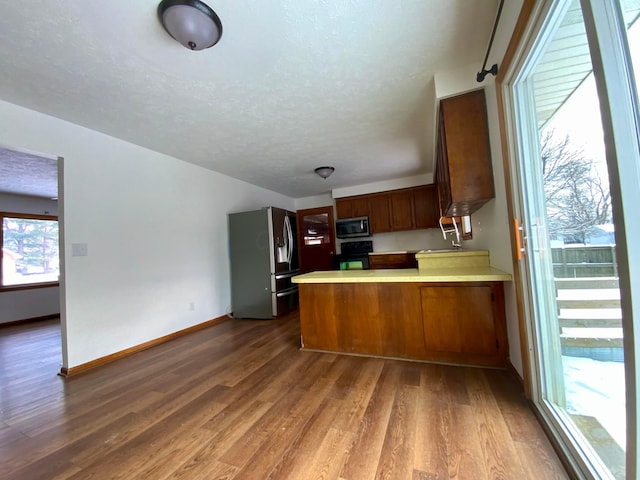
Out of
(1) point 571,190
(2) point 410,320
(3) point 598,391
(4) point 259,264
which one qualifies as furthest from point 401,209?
(3) point 598,391

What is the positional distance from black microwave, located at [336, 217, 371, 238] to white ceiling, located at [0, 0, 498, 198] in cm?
230

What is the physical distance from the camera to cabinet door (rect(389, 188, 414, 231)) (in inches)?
198

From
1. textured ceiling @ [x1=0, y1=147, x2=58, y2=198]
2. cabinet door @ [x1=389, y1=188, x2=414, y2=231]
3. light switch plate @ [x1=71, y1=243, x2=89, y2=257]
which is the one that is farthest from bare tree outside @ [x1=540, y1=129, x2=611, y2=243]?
textured ceiling @ [x1=0, y1=147, x2=58, y2=198]

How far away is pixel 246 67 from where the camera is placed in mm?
1853

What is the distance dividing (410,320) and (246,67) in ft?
7.82

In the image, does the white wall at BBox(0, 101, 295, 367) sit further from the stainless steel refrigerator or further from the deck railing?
the deck railing

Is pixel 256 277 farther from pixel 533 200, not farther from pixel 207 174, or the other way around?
pixel 533 200

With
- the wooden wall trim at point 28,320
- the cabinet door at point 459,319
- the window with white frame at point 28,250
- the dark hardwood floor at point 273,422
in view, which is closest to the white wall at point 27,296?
the wooden wall trim at point 28,320

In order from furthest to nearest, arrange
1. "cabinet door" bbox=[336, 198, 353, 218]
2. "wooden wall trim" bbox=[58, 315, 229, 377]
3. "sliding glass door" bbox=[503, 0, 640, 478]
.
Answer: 1. "cabinet door" bbox=[336, 198, 353, 218]
2. "wooden wall trim" bbox=[58, 315, 229, 377]
3. "sliding glass door" bbox=[503, 0, 640, 478]

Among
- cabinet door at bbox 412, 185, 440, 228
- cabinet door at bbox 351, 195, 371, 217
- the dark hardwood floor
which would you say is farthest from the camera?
cabinet door at bbox 351, 195, 371, 217

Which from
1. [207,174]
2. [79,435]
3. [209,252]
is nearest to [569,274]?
[79,435]

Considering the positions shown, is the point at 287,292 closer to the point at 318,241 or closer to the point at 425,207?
the point at 318,241

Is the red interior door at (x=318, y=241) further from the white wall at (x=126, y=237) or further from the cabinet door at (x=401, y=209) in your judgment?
the white wall at (x=126, y=237)

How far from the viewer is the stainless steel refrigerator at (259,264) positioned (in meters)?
3.99
